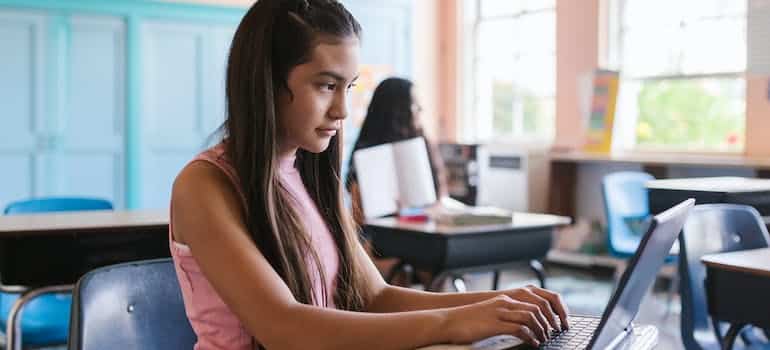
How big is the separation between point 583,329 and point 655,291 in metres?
4.59

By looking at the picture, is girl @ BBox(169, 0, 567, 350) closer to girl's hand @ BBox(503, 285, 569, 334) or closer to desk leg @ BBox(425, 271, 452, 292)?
girl's hand @ BBox(503, 285, 569, 334)

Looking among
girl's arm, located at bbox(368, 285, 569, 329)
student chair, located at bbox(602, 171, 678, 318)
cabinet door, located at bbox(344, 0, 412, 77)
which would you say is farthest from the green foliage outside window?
girl's arm, located at bbox(368, 285, 569, 329)

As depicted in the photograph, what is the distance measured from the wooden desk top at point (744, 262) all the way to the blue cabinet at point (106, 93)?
4.21m

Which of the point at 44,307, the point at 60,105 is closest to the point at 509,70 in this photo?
the point at 60,105

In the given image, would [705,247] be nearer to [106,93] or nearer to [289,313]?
[289,313]

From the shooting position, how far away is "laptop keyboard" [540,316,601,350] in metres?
1.15

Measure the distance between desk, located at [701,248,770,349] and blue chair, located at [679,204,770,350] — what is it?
0.15m

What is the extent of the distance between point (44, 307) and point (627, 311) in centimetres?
256

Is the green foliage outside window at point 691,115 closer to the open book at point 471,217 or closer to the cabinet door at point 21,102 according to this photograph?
the open book at point 471,217

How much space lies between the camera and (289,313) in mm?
1152

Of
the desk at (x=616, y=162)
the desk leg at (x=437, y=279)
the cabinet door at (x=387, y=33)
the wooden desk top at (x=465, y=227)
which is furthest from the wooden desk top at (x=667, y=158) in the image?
the desk leg at (x=437, y=279)

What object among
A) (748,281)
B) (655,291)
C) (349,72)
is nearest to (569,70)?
(655,291)

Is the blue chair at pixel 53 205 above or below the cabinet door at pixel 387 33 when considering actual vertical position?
below

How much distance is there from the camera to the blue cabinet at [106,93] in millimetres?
5430
